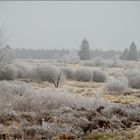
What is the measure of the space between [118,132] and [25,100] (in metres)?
4.28

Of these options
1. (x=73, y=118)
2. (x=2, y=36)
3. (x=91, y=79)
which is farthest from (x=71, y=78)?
(x=73, y=118)

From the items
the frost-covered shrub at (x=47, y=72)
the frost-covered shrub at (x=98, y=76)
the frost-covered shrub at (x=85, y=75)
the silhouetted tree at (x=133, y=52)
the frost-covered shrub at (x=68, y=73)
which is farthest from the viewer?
the silhouetted tree at (x=133, y=52)

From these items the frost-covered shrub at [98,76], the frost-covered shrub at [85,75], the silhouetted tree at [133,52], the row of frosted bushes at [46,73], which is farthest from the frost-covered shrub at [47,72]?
the silhouetted tree at [133,52]

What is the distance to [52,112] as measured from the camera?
1087 centimetres

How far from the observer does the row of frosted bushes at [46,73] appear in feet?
129

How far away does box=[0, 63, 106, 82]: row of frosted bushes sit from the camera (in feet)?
129

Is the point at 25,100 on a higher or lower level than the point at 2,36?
lower

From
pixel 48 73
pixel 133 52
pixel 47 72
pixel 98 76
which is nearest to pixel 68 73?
pixel 98 76

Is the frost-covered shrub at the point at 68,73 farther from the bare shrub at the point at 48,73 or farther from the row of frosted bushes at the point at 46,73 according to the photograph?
the bare shrub at the point at 48,73

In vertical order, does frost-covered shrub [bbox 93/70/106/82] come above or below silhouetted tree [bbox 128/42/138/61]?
below

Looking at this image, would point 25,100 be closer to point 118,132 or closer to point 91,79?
point 118,132

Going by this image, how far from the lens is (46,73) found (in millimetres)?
41250

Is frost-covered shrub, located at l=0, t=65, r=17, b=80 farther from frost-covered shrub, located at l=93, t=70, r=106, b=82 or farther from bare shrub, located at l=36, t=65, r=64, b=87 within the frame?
frost-covered shrub, located at l=93, t=70, r=106, b=82

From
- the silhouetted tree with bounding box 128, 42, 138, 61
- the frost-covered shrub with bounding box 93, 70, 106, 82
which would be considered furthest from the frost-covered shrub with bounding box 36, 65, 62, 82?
the silhouetted tree with bounding box 128, 42, 138, 61
